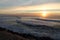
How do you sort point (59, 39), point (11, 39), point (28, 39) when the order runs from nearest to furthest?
point (11, 39) < point (28, 39) < point (59, 39)

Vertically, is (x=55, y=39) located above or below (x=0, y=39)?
below

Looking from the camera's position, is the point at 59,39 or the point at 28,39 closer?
the point at 28,39

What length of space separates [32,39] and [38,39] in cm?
97

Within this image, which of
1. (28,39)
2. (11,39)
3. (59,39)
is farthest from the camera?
(59,39)

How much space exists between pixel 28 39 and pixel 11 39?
243cm

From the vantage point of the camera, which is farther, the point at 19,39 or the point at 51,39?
the point at 51,39

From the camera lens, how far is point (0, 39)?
16078 mm

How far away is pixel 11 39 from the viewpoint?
52.4 ft

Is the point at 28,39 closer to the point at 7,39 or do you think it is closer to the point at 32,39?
the point at 32,39

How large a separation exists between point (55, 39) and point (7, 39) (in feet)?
22.3

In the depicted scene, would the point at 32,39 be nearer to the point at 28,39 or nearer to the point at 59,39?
the point at 28,39

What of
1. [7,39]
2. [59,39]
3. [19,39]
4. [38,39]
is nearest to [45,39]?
[38,39]

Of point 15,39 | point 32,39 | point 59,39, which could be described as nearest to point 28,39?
point 32,39

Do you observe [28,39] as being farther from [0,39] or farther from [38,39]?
[0,39]
